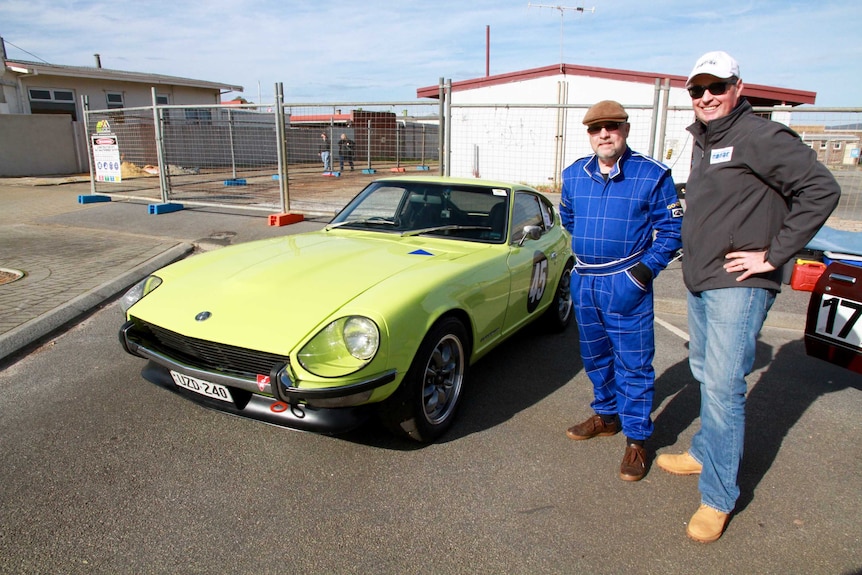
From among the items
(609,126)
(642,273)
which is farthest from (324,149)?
(642,273)

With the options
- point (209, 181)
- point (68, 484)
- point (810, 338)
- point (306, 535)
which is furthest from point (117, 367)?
point (209, 181)

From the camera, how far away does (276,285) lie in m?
3.15

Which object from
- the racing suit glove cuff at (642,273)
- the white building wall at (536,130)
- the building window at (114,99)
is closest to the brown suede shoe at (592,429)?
the racing suit glove cuff at (642,273)

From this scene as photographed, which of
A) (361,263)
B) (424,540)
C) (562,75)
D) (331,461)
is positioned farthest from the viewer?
(562,75)

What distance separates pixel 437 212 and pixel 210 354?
2.10 m

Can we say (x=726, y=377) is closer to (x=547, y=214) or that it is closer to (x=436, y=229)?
(x=436, y=229)

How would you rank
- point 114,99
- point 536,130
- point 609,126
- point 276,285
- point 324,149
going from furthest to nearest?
point 114,99 → point 536,130 → point 324,149 → point 276,285 → point 609,126

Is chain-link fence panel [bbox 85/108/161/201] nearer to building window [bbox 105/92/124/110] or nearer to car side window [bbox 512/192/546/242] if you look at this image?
building window [bbox 105/92/124/110]

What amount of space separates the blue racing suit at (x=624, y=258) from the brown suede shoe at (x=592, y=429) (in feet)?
0.72

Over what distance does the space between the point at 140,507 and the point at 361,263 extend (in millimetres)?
1700

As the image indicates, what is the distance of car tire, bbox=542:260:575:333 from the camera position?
4977 millimetres

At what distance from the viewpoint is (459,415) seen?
11.6ft

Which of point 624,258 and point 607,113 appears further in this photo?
point 624,258

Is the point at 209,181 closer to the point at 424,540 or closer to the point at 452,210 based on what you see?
the point at 452,210
